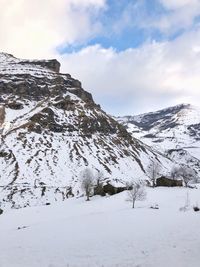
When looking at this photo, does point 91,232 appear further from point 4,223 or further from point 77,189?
point 77,189

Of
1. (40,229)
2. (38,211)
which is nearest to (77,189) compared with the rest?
(38,211)

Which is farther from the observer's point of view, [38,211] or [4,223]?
[38,211]

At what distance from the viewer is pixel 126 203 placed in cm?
8331

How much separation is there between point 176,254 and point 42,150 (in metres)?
173

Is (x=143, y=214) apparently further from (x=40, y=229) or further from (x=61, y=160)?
(x=61, y=160)

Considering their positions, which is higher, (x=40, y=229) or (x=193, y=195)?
(x=193, y=195)

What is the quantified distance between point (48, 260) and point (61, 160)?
162 m

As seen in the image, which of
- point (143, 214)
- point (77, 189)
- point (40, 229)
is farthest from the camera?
point (77, 189)

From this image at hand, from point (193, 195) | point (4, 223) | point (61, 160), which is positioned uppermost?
point (61, 160)

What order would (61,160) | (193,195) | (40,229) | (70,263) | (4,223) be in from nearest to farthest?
(70,263) → (40,229) → (4,223) → (193,195) → (61,160)

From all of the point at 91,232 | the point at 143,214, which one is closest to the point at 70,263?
the point at 91,232

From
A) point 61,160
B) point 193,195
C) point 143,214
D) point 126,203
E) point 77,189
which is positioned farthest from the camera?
point 61,160

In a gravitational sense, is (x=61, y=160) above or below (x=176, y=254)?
above

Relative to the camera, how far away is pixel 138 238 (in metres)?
40.9
